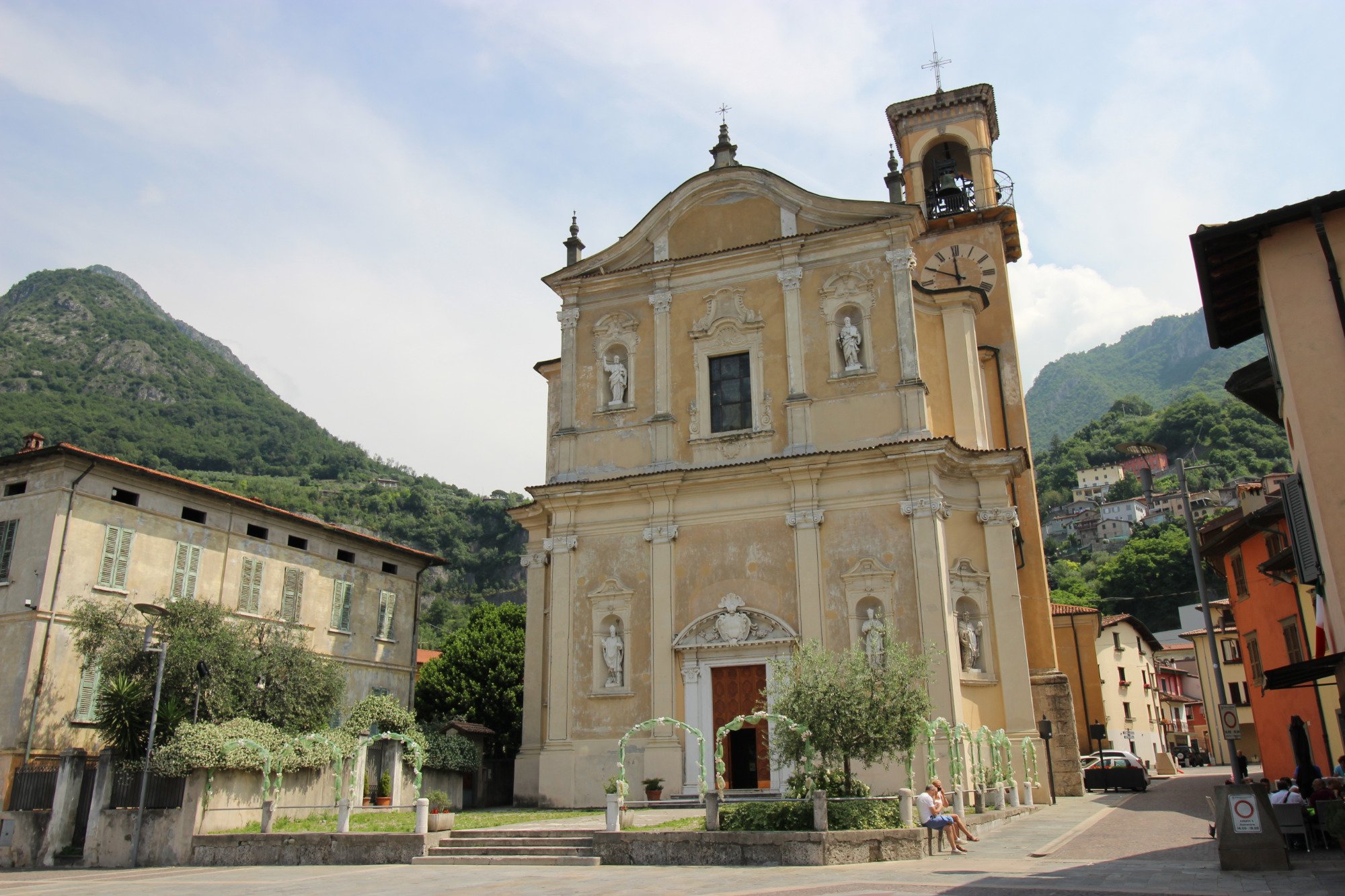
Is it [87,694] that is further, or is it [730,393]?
[730,393]

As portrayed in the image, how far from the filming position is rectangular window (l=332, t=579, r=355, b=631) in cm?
3005

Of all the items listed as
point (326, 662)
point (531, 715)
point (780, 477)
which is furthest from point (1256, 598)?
point (326, 662)

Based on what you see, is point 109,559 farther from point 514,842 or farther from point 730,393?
point 730,393

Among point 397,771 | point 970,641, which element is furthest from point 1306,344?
point 397,771

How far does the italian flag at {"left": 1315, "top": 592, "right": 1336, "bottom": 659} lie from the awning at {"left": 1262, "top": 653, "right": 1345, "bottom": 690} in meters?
0.48

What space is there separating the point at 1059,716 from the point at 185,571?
72.3ft

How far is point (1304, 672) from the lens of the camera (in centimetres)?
1295

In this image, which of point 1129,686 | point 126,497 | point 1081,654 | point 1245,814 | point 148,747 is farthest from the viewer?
point 1129,686

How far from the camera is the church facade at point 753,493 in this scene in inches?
869

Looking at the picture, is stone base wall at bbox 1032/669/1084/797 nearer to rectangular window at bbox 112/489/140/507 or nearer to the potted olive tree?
the potted olive tree

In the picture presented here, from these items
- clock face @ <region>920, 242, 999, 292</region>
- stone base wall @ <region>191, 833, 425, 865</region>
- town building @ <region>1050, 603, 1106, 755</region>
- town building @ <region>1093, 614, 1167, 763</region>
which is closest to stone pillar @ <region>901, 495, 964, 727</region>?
stone base wall @ <region>191, 833, 425, 865</region>

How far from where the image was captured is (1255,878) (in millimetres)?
11070

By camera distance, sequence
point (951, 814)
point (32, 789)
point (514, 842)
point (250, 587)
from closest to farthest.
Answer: point (951, 814) < point (514, 842) < point (32, 789) < point (250, 587)

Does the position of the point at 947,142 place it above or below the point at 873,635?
above
